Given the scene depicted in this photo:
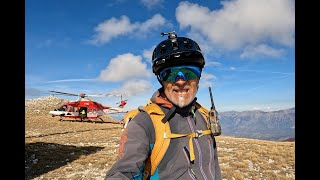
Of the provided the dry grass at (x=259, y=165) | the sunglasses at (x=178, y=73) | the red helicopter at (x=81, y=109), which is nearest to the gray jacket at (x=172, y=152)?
the sunglasses at (x=178, y=73)

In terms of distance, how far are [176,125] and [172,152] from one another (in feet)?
1.18

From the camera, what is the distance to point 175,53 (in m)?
3.31

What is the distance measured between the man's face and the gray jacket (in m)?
0.11

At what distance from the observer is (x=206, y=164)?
3.35 metres

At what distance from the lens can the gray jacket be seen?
269 centimetres

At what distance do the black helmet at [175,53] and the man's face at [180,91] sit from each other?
0.24 metres

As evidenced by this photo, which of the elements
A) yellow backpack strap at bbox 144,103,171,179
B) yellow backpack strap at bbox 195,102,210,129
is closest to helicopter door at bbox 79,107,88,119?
yellow backpack strap at bbox 195,102,210,129

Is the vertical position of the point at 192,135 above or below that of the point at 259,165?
above

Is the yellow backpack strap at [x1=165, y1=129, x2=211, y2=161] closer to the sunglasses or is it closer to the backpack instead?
the backpack

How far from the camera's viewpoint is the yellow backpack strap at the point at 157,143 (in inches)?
117

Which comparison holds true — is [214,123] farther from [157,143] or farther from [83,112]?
[83,112]

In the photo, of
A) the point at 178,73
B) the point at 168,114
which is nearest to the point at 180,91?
the point at 178,73
